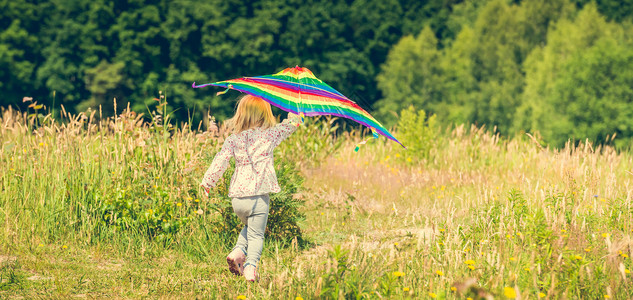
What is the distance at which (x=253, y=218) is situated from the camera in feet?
14.8

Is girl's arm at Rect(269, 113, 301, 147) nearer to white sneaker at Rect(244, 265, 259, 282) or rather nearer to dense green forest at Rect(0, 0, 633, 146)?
white sneaker at Rect(244, 265, 259, 282)

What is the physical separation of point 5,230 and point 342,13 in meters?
29.7

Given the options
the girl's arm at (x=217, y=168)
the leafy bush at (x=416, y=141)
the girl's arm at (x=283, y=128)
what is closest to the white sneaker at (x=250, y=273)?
the girl's arm at (x=217, y=168)

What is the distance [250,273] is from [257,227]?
365 mm

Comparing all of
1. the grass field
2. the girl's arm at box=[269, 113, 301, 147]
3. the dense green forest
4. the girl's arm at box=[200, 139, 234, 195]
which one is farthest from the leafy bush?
the dense green forest

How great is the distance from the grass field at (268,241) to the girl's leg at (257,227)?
A: 218 millimetres

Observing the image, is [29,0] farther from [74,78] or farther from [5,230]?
[5,230]

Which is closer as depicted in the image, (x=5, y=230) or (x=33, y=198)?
(x=5, y=230)

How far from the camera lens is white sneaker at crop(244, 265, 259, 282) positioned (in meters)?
4.29

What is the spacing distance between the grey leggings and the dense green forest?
2051 cm

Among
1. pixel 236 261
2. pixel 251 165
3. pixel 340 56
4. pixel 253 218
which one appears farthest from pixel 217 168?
pixel 340 56

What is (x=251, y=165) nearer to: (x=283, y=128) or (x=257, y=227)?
(x=283, y=128)

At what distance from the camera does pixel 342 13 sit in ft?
110

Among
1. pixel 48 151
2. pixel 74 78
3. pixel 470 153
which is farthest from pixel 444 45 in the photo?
pixel 48 151
